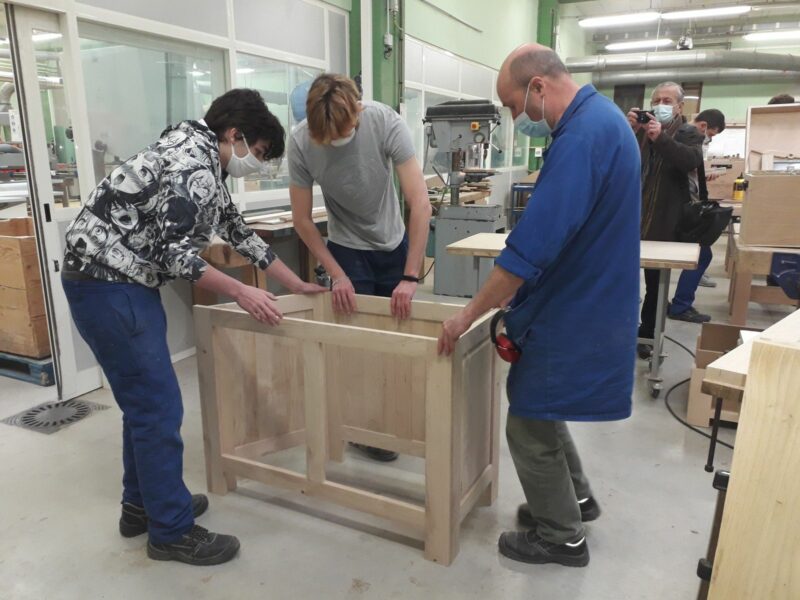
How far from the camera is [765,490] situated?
89 cm

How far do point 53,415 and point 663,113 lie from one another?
363 cm

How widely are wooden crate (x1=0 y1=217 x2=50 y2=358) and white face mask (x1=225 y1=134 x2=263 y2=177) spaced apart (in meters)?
Result: 2.00

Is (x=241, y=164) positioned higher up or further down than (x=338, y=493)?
higher up

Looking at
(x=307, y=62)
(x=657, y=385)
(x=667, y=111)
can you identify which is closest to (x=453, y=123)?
(x=307, y=62)

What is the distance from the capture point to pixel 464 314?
1548 mm

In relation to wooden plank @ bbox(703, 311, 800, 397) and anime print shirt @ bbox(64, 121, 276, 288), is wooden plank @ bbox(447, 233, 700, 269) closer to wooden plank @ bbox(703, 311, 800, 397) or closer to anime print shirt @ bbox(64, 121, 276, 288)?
anime print shirt @ bbox(64, 121, 276, 288)

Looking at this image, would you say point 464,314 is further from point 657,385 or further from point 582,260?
point 657,385

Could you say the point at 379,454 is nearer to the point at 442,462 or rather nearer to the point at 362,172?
the point at 442,462

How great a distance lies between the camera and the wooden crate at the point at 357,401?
170 centimetres

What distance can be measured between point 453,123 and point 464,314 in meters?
3.45

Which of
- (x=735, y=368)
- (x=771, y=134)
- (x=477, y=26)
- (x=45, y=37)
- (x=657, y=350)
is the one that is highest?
(x=477, y=26)

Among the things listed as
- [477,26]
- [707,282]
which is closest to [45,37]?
[707,282]

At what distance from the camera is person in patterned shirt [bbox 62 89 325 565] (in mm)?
1541

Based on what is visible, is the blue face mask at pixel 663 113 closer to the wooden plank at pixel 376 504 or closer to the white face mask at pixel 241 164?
the white face mask at pixel 241 164
